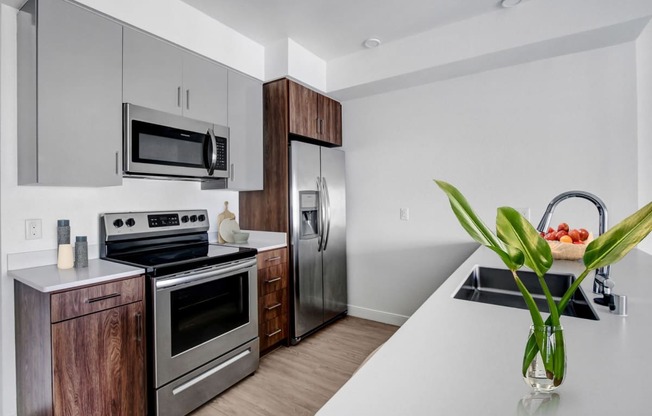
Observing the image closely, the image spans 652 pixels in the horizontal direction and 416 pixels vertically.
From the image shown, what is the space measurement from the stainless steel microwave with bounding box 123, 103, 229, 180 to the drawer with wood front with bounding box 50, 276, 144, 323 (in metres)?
0.70

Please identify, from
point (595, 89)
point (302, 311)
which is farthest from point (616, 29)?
point (302, 311)

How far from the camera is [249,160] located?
2.76 meters

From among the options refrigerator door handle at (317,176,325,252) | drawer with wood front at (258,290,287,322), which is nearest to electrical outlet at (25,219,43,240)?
drawer with wood front at (258,290,287,322)

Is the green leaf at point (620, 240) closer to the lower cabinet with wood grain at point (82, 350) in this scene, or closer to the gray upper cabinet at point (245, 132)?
the lower cabinet with wood grain at point (82, 350)

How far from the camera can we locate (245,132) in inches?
108

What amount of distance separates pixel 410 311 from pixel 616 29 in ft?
8.69

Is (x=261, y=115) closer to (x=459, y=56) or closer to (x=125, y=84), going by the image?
(x=125, y=84)

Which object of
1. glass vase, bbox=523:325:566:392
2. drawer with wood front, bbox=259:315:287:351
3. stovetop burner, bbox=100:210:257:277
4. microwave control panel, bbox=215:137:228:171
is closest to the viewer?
glass vase, bbox=523:325:566:392

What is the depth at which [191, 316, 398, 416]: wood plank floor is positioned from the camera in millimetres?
1992

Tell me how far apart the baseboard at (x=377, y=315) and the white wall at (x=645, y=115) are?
1.97m

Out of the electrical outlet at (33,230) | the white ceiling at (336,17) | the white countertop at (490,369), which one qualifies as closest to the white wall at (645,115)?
the white ceiling at (336,17)

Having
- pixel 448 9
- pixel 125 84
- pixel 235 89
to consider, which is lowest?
pixel 125 84

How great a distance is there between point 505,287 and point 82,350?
2060 mm

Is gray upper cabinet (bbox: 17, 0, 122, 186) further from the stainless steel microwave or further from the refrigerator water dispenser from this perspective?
the refrigerator water dispenser
